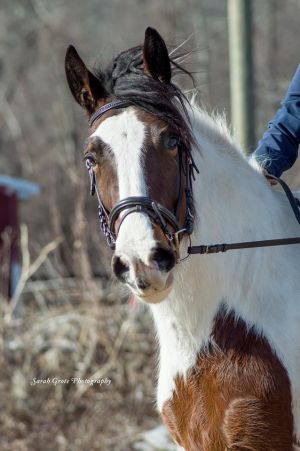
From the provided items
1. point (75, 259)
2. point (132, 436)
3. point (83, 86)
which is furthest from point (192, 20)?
point (83, 86)

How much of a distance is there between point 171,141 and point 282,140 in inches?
36.5

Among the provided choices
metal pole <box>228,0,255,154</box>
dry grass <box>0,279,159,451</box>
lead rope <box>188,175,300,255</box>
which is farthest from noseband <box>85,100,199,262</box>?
dry grass <box>0,279,159,451</box>

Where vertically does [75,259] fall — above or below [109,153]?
below

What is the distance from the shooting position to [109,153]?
10.8 ft

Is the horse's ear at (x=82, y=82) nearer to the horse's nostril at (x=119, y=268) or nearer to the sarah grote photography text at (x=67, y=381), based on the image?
the horse's nostril at (x=119, y=268)

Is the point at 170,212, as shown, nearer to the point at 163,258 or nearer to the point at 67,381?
the point at 163,258

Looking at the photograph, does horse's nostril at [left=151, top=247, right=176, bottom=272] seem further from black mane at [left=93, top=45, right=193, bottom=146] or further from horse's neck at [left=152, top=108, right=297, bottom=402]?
black mane at [left=93, top=45, right=193, bottom=146]

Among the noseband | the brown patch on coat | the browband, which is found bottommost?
the brown patch on coat

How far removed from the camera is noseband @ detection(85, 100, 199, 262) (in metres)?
3.10

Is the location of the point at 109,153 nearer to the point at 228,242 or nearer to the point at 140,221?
the point at 140,221

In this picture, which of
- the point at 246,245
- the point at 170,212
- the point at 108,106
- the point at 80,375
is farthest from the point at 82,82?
the point at 80,375

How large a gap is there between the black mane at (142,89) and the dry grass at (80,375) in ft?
14.6

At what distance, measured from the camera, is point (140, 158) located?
3213 mm

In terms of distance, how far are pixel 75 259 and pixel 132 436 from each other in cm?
229
